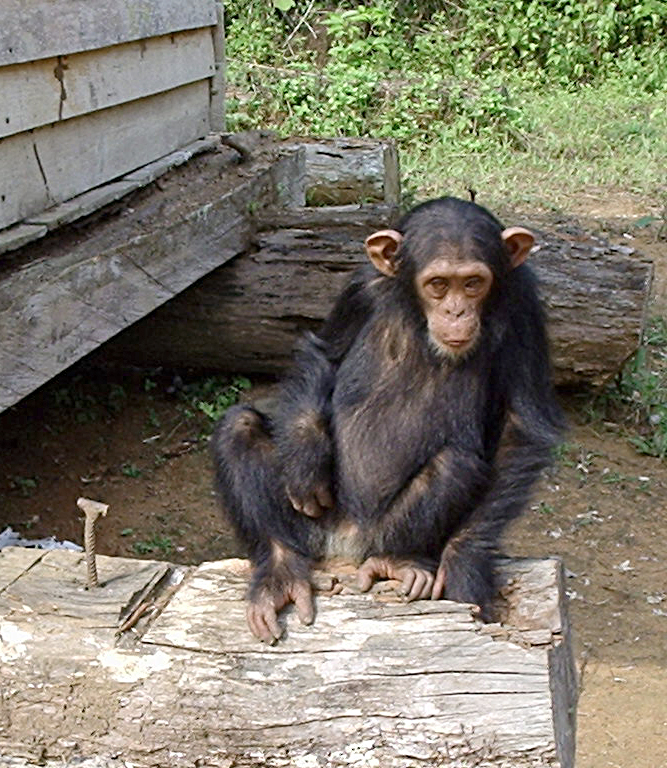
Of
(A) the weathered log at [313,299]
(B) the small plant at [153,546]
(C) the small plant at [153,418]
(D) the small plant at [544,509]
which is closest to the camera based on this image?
(B) the small plant at [153,546]

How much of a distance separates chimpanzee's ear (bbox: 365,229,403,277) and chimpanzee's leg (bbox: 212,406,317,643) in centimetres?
63

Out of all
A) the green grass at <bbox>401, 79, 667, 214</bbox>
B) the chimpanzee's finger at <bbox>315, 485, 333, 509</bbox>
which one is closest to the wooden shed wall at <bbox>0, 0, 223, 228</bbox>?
the chimpanzee's finger at <bbox>315, 485, 333, 509</bbox>

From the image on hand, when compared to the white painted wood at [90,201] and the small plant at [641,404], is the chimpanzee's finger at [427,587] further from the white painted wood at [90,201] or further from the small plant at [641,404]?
the small plant at [641,404]

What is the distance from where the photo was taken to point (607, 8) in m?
14.0

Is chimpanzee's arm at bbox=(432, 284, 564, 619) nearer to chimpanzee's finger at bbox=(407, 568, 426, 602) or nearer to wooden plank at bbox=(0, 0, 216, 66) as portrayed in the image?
chimpanzee's finger at bbox=(407, 568, 426, 602)

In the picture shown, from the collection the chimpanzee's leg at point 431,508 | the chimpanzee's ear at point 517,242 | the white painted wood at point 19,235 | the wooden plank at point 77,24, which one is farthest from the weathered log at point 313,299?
the chimpanzee's leg at point 431,508

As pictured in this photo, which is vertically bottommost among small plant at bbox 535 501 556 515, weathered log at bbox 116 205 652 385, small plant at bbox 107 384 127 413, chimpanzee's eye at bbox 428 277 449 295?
small plant at bbox 535 501 556 515

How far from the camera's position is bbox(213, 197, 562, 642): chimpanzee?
11.7ft

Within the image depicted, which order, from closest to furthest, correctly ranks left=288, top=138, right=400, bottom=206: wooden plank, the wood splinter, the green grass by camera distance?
the wood splinter < left=288, top=138, right=400, bottom=206: wooden plank < the green grass

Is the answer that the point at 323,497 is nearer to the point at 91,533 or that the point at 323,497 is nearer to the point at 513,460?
the point at 513,460

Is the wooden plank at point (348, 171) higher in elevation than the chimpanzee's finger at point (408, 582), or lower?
lower

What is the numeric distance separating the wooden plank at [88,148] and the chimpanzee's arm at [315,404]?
166 cm

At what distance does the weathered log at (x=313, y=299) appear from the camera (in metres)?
6.35

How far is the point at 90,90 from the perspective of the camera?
549 centimetres
